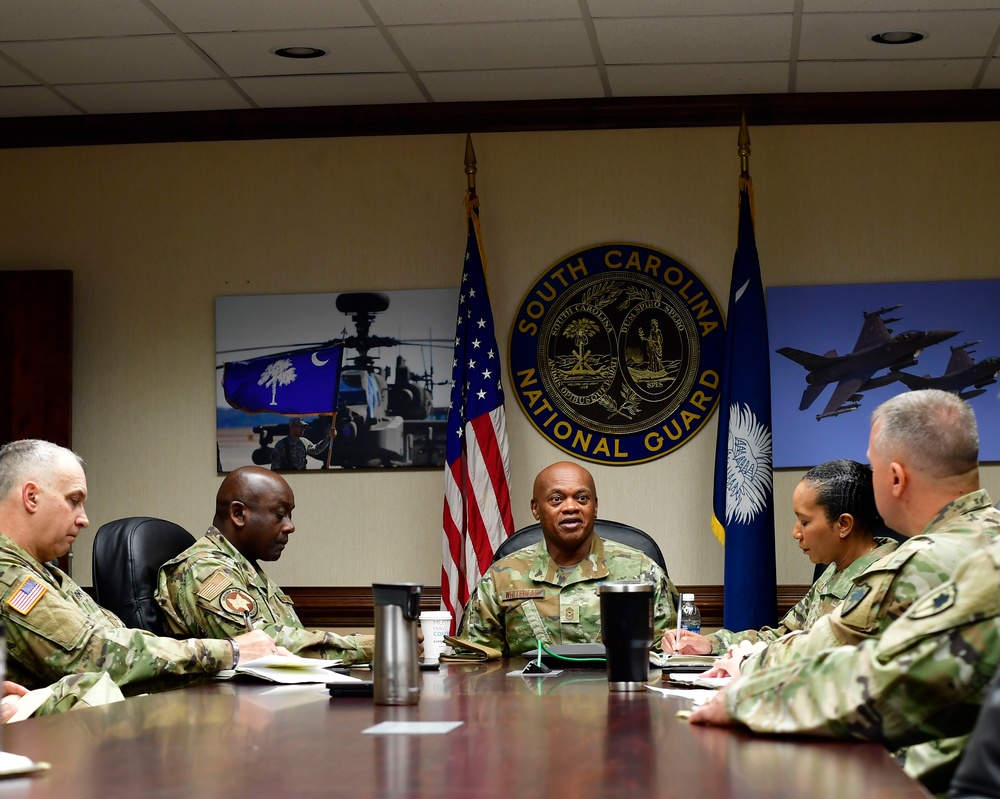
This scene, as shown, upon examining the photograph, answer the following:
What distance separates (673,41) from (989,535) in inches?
125

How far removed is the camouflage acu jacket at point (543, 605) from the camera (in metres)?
4.04

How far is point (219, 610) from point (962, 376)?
339 cm

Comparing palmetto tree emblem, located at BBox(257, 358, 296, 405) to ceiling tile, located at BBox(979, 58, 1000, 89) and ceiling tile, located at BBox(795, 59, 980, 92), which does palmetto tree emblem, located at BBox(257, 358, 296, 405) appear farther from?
ceiling tile, located at BBox(979, 58, 1000, 89)

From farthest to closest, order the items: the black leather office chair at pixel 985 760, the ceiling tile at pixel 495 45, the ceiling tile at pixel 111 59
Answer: the ceiling tile at pixel 111 59
the ceiling tile at pixel 495 45
the black leather office chair at pixel 985 760

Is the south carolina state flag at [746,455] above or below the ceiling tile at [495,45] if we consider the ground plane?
below

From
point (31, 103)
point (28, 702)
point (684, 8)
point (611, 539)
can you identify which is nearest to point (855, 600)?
point (28, 702)

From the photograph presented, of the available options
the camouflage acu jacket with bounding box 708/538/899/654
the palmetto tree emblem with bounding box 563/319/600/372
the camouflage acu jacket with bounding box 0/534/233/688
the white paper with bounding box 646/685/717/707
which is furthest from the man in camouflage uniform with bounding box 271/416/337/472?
the white paper with bounding box 646/685/717/707

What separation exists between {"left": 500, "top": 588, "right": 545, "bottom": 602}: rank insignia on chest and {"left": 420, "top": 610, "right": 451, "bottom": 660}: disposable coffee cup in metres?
0.64

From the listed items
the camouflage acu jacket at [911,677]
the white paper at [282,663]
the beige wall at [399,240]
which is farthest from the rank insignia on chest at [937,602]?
the beige wall at [399,240]

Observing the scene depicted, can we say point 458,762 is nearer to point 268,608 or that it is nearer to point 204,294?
point 268,608

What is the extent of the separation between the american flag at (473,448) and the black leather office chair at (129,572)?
1747 mm

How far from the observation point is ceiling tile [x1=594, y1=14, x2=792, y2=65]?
15.8 feet

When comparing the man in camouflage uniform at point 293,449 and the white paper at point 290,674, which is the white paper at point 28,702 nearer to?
the white paper at point 290,674

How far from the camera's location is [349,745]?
1867 mm
